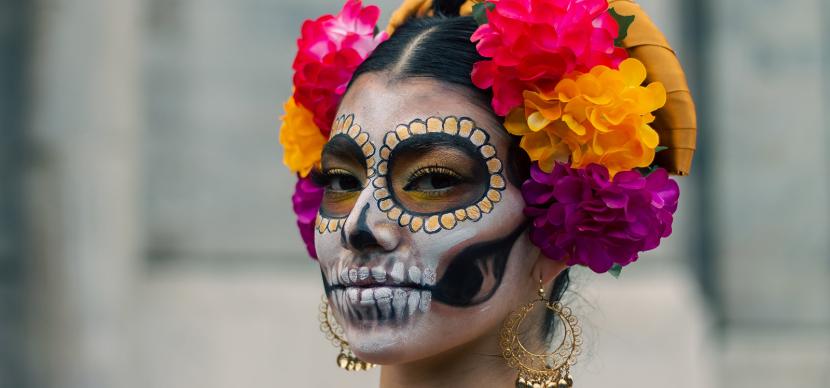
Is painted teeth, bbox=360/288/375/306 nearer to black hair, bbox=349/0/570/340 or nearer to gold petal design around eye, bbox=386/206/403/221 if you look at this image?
gold petal design around eye, bbox=386/206/403/221

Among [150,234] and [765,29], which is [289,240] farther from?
[765,29]

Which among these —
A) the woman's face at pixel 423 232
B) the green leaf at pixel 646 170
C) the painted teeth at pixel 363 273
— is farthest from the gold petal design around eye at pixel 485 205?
the green leaf at pixel 646 170

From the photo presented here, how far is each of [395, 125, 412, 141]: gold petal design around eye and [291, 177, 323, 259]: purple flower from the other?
1.91 ft

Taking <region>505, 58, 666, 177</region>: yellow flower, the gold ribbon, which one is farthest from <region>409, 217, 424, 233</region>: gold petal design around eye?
the gold ribbon

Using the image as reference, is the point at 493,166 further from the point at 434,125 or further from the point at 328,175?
the point at 328,175

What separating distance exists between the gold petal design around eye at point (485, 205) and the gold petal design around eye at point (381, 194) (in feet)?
0.81

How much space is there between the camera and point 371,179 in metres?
3.28

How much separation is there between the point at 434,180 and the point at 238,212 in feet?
16.4

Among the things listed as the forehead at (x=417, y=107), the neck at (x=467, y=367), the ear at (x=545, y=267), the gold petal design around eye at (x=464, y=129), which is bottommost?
the neck at (x=467, y=367)

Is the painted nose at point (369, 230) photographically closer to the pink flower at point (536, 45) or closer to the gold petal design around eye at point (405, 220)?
the gold petal design around eye at point (405, 220)

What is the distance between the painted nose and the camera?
10.4 ft

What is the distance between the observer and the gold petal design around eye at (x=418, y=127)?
3248mm

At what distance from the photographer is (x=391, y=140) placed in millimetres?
3262

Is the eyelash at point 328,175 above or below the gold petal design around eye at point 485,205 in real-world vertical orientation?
above
